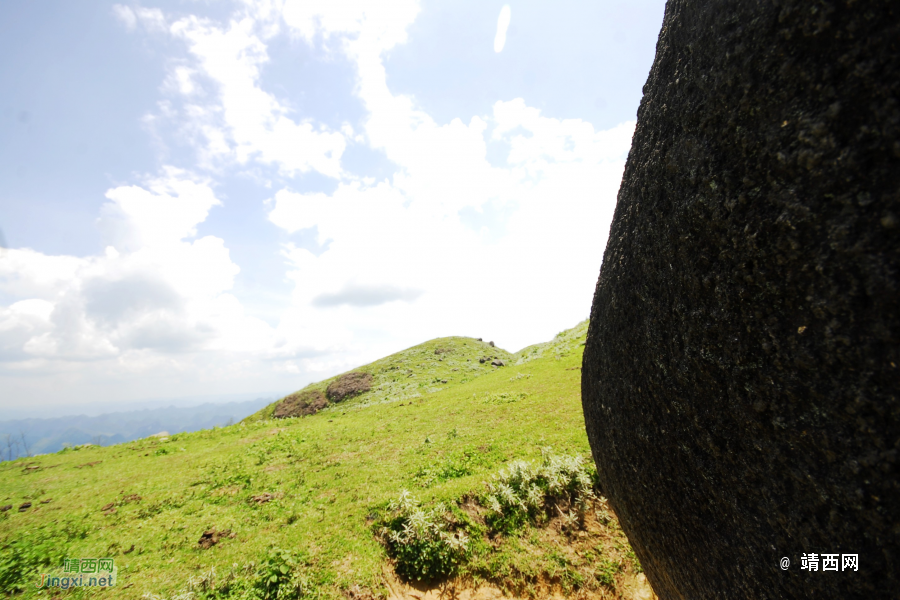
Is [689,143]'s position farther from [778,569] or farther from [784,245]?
[778,569]

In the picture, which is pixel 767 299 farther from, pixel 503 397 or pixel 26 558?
pixel 503 397

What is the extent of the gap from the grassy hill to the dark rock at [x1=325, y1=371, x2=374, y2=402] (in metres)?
19.3

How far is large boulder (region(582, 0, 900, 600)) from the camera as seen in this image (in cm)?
207

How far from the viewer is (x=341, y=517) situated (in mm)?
10680

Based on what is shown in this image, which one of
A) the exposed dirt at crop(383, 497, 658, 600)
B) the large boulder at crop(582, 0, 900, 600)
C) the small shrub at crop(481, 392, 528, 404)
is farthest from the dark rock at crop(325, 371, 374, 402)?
the large boulder at crop(582, 0, 900, 600)

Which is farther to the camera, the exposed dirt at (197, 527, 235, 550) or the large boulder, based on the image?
the exposed dirt at (197, 527, 235, 550)

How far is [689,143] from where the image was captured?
3.31m

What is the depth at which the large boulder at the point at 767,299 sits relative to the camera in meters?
2.07

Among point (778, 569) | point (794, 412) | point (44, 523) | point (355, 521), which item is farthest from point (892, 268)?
point (44, 523)

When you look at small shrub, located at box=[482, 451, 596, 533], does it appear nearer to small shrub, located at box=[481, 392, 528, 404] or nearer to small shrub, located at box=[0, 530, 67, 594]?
small shrub, located at box=[481, 392, 528, 404]

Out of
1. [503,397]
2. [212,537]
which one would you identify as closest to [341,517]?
[212,537]

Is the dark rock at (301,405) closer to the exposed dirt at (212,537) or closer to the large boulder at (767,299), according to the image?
the exposed dirt at (212,537)

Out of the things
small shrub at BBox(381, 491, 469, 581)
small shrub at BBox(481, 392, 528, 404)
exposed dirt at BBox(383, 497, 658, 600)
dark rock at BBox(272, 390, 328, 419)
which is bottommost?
exposed dirt at BBox(383, 497, 658, 600)

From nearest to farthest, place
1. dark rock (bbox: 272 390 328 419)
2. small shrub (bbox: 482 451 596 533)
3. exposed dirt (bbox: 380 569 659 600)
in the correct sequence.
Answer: exposed dirt (bbox: 380 569 659 600)
small shrub (bbox: 482 451 596 533)
dark rock (bbox: 272 390 328 419)
